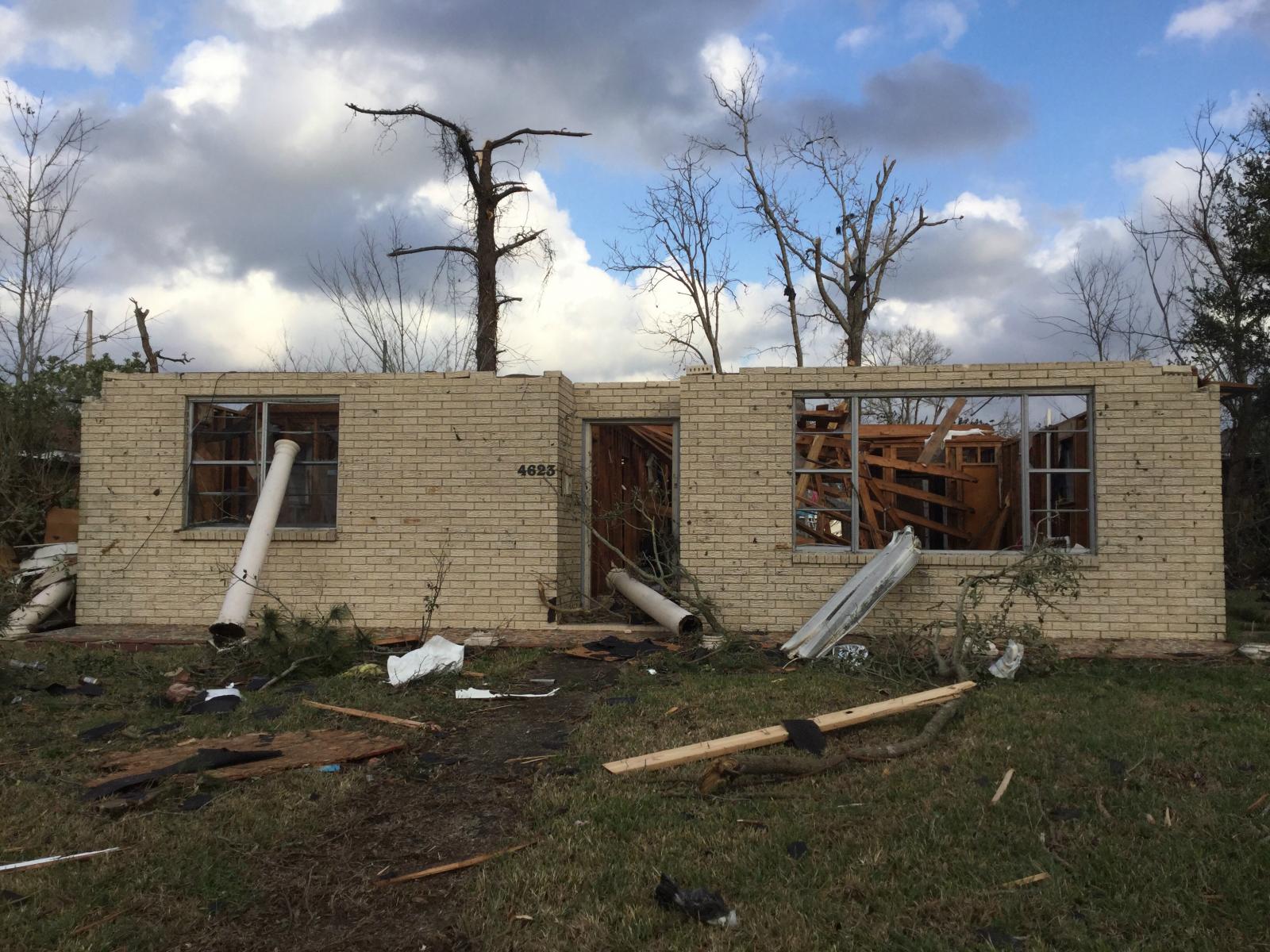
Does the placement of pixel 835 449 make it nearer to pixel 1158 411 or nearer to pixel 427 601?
pixel 1158 411

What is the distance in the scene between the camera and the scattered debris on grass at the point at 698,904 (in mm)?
3012

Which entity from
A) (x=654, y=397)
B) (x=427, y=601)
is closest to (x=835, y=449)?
(x=654, y=397)

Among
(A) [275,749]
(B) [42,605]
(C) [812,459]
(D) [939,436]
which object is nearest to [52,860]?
(A) [275,749]

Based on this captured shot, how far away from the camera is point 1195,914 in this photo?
2.98m

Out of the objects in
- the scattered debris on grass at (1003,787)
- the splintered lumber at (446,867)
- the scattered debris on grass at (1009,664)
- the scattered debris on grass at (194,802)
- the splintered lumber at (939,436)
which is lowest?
the splintered lumber at (446,867)

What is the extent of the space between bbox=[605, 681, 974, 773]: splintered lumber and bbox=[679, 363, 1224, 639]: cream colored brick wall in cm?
299

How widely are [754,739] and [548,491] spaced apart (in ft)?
16.9

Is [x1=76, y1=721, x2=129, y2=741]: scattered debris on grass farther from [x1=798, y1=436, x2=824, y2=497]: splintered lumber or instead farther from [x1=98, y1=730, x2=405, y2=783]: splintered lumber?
[x1=798, y1=436, x2=824, y2=497]: splintered lumber

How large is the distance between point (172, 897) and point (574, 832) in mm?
1544

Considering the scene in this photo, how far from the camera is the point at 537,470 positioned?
9.50 meters

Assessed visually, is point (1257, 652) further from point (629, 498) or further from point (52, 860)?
point (52, 860)

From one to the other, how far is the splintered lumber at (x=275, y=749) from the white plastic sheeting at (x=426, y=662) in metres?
1.49

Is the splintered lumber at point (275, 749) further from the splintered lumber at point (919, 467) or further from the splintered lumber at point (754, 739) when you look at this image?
the splintered lumber at point (919, 467)

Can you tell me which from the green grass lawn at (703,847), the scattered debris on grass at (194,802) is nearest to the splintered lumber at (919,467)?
the green grass lawn at (703,847)
